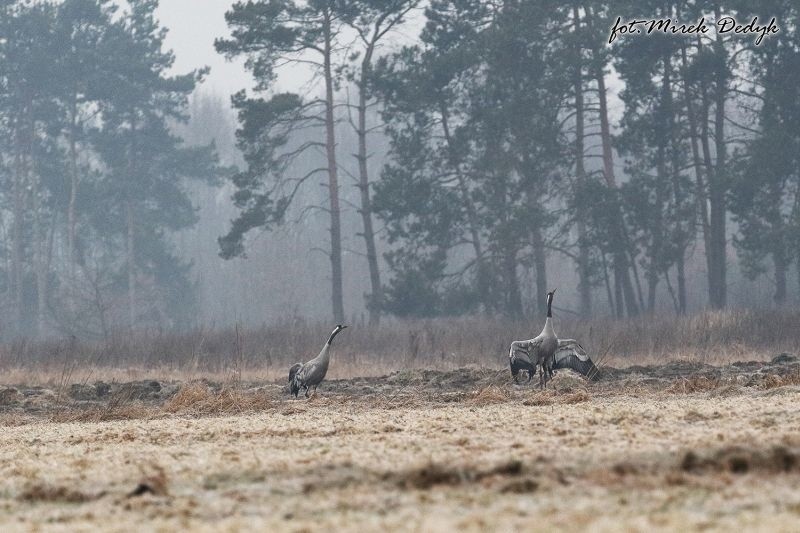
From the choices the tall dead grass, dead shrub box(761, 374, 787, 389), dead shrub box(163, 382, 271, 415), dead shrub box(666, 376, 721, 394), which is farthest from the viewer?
Result: the tall dead grass

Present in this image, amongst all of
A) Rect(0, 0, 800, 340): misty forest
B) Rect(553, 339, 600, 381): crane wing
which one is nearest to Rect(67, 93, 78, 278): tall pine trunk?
Rect(0, 0, 800, 340): misty forest

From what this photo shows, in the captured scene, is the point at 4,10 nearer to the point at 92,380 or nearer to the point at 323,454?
the point at 92,380

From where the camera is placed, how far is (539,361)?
675 inches

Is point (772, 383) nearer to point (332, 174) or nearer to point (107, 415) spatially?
point (107, 415)

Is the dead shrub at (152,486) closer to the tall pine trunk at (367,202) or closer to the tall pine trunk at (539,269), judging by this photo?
the tall pine trunk at (367,202)

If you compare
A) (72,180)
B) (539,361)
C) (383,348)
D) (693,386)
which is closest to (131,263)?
(72,180)

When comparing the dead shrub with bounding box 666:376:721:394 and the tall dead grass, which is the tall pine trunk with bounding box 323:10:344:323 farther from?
the dead shrub with bounding box 666:376:721:394

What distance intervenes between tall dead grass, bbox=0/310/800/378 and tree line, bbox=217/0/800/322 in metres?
4.95

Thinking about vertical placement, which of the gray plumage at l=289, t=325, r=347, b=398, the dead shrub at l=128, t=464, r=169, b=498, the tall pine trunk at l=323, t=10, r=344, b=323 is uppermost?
the tall pine trunk at l=323, t=10, r=344, b=323

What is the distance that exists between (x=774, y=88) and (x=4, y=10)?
32183 mm

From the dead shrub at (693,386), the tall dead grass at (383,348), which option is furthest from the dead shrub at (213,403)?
the tall dead grass at (383,348)

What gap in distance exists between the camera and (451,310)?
1545 inches

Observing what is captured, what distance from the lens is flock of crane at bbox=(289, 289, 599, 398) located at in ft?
55.9

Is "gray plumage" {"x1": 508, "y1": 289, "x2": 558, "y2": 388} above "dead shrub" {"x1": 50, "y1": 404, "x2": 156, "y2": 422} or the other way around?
above
